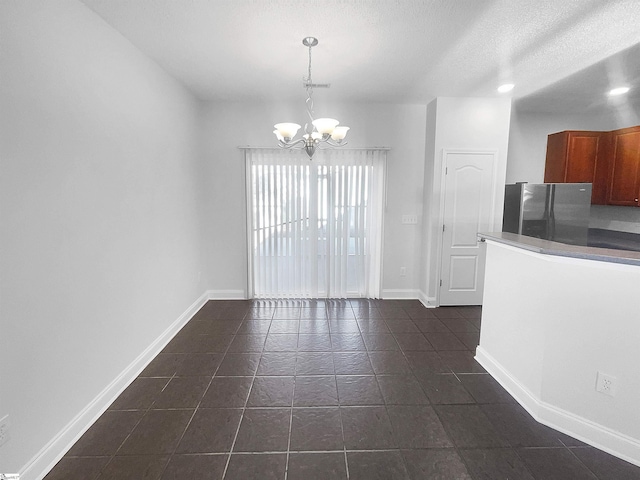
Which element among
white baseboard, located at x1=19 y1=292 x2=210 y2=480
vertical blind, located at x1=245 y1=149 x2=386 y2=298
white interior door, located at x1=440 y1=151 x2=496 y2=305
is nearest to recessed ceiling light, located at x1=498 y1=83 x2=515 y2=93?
white interior door, located at x1=440 y1=151 x2=496 y2=305

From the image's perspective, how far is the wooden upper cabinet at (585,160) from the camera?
13.8 ft

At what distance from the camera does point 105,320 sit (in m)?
2.27

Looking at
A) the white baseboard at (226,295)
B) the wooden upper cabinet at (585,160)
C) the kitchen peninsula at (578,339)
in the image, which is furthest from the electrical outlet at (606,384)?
the white baseboard at (226,295)

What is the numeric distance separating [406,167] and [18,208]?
392 cm

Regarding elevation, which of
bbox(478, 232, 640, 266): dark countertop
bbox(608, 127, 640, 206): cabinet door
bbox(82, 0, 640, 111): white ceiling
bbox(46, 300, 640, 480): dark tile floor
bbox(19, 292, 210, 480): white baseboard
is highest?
bbox(82, 0, 640, 111): white ceiling

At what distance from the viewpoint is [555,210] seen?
3838 mm

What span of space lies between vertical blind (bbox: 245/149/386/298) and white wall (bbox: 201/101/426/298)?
0.46 feet

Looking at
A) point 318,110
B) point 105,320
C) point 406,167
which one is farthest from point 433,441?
point 318,110

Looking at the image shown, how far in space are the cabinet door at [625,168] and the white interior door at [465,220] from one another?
1.54 m

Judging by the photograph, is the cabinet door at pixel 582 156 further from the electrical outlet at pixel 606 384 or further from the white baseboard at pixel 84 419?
the white baseboard at pixel 84 419

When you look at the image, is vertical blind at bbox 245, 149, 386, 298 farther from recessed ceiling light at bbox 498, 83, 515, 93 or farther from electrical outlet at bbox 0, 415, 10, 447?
electrical outlet at bbox 0, 415, 10, 447

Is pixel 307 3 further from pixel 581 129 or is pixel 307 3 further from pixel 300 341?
pixel 581 129

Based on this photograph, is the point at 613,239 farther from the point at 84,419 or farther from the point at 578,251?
the point at 84,419

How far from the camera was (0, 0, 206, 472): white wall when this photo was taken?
61.1 inches
